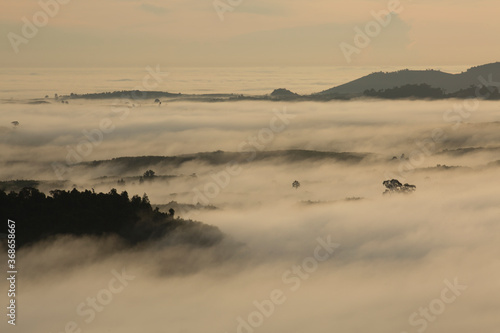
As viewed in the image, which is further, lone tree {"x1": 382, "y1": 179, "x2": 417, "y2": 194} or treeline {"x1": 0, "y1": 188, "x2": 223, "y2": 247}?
lone tree {"x1": 382, "y1": 179, "x2": 417, "y2": 194}

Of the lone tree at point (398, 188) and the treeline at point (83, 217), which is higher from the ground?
the lone tree at point (398, 188)

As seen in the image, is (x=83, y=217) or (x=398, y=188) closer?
(x=83, y=217)

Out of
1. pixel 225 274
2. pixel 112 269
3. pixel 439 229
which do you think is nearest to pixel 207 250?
pixel 225 274

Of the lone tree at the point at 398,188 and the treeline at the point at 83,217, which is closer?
the treeline at the point at 83,217

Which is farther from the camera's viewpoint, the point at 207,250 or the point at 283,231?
the point at 283,231

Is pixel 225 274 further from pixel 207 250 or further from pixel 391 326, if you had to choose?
pixel 391 326

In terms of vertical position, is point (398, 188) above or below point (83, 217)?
above

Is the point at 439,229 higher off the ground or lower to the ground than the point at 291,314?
higher

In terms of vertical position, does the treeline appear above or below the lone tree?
below
